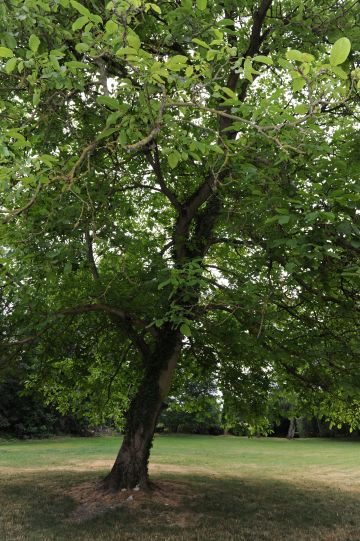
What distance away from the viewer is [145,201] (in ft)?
35.1

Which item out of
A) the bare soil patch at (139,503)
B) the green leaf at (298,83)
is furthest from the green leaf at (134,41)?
the bare soil patch at (139,503)

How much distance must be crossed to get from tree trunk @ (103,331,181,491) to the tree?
31 mm

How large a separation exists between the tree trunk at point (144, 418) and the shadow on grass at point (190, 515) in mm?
569

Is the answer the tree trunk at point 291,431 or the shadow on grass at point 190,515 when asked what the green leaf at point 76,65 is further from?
the tree trunk at point 291,431

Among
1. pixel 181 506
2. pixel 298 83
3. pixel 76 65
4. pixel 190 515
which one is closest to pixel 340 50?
pixel 298 83

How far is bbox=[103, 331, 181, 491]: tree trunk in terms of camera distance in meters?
9.07

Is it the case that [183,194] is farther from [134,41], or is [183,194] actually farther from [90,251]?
[134,41]

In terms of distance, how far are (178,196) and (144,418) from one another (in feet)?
15.0

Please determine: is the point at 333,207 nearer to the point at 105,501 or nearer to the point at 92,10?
the point at 92,10

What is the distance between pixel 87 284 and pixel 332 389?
196 inches

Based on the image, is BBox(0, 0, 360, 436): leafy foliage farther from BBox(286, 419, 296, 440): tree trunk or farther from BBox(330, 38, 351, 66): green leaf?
BBox(286, 419, 296, 440): tree trunk

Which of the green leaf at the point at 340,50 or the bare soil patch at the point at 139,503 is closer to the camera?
the green leaf at the point at 340,50

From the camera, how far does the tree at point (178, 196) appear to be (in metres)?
3.56

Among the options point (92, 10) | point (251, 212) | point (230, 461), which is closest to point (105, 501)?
point (251, 212)
